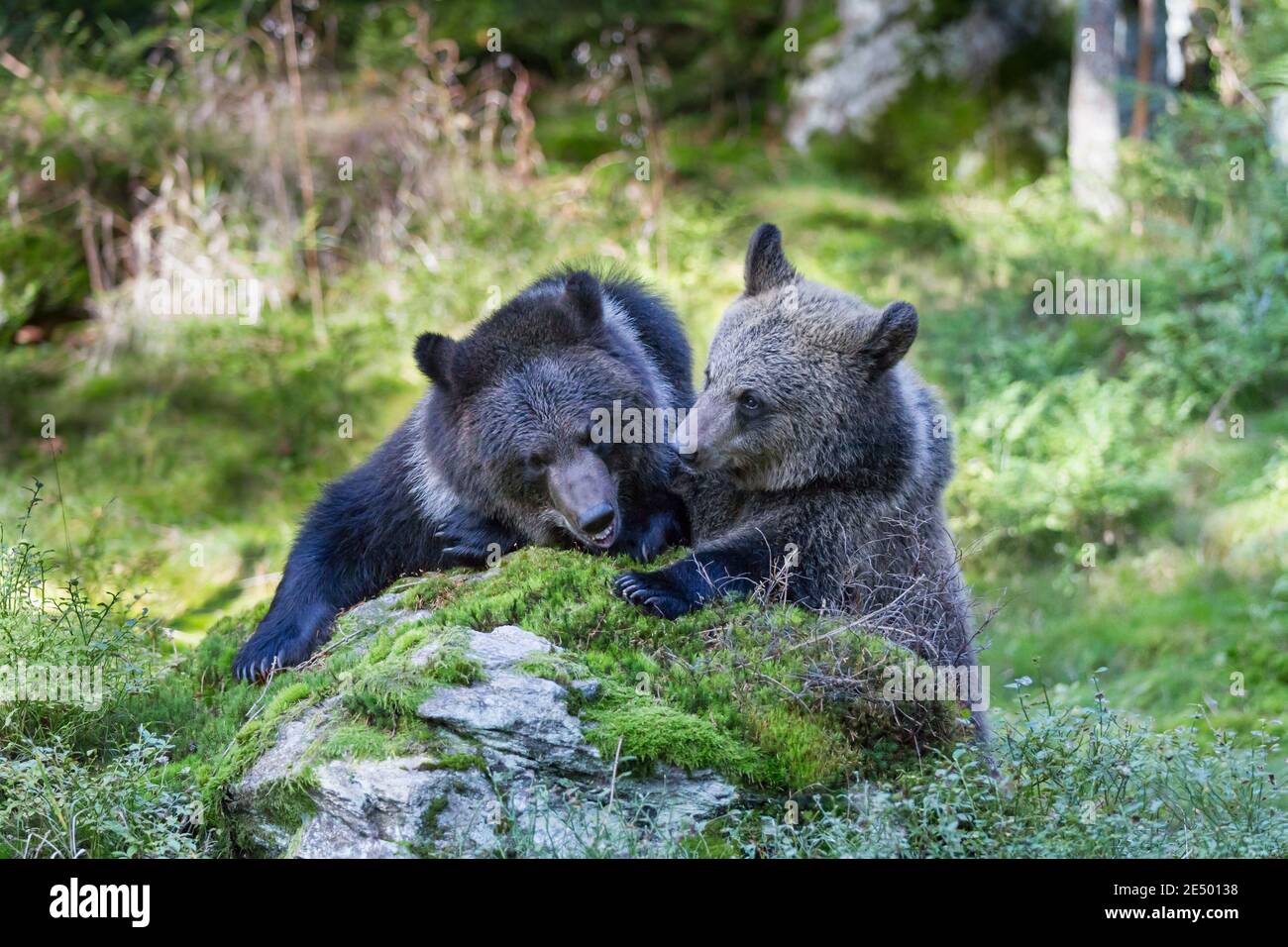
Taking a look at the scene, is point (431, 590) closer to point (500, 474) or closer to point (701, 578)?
point (500, 474)

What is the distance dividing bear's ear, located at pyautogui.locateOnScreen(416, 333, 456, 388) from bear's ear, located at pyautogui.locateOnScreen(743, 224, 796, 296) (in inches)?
67.3

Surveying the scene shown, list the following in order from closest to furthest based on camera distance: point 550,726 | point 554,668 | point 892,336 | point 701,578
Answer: point 550,726 < point 554,668 < point 701,578 < point 892,336

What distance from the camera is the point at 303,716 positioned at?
5805 mm

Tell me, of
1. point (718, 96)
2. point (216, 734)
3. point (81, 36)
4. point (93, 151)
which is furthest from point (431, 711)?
point (718, 96)

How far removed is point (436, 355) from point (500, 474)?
721 millimetres

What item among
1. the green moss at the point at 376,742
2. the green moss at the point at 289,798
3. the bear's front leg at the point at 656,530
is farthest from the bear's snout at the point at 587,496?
the green moss at the point at 289,798

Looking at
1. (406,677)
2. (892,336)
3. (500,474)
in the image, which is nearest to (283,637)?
(500,474)

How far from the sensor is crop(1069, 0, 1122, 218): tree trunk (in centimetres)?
1577

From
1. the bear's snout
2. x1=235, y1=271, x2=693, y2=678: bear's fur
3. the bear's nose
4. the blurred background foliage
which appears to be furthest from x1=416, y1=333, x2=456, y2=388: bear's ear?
the blurred background foliage

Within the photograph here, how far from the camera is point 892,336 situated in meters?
6.67

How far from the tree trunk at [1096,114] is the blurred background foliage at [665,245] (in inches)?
13.1

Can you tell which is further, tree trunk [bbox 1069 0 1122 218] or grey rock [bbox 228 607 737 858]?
tree trunk [bbox 1069 0 1122 218]

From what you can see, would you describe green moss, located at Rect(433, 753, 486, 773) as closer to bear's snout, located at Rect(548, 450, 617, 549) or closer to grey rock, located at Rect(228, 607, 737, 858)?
grey rock, located at Rect(228, 607, 737, 858)
